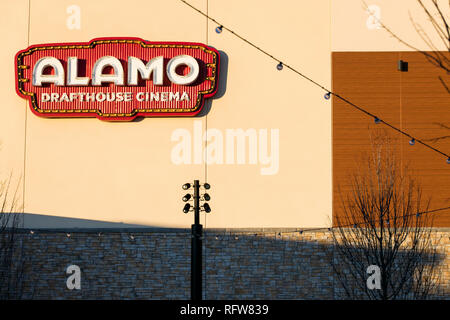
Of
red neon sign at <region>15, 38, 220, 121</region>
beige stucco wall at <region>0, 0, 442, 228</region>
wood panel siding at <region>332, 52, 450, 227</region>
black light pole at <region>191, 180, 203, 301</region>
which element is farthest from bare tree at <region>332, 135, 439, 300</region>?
red neon sign at <region>15, 38, 220, 121</region>

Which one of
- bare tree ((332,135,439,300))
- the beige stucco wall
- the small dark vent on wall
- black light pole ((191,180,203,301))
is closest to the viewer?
black light pole ((191,180,203,301))

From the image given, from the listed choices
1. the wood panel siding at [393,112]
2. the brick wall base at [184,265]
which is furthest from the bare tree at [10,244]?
the wood panel siding at [393,112]

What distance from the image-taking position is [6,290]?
2567cm

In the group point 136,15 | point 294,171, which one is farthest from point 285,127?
point 136,15

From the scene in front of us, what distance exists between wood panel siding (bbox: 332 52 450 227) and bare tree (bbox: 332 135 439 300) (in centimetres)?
43

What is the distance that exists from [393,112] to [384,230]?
5.09 metres

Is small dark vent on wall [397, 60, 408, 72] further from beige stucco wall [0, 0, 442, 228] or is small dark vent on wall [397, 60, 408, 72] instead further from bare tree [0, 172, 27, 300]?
bare tree [0, 172, 27, 300]

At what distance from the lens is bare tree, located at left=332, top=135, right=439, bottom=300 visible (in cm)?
2444

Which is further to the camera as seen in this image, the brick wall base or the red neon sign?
the red neon sign

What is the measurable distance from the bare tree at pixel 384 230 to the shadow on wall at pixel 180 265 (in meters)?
0.65

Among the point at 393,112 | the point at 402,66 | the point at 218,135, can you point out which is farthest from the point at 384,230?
the point at 218,135

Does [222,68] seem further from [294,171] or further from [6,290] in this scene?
[6,290]

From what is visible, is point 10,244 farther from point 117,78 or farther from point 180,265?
point 117,78
